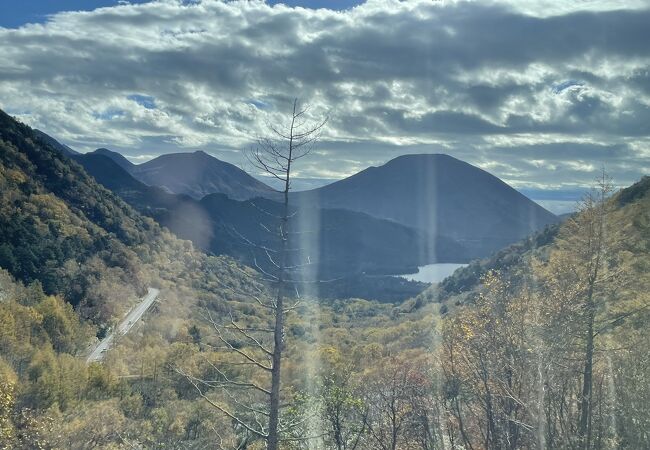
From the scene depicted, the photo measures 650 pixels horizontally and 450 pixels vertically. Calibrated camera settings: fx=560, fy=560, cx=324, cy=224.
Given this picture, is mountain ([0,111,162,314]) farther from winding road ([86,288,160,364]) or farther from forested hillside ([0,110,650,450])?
winding road ([86,288,160,364])

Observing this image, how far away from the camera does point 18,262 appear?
85312 millimetres

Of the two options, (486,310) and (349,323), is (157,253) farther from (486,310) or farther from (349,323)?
(486,310)

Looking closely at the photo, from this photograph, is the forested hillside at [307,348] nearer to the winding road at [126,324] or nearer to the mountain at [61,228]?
the mountain at [61,228]

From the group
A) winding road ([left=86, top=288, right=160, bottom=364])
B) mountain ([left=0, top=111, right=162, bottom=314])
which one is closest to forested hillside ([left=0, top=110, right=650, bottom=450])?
mountain ([left=0, top=111, right=162, bottom=314])

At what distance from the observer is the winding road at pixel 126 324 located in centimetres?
7508

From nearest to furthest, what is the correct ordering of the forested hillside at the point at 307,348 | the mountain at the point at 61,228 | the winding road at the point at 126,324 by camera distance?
the forested hillside at the point at 307,348 → the winding road at the point at 126,324 → the mountain at the point at 61,228

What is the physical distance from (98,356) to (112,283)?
30627 millimetres

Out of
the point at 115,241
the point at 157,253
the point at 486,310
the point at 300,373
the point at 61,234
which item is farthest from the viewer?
the point at 157,253

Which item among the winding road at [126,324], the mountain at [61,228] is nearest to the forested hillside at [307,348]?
the mountain at [61,228]

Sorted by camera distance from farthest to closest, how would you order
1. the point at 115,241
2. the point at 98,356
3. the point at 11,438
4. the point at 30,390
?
the point at 115,241
the point at 98,356
the point at 30,390
the point at 11,438

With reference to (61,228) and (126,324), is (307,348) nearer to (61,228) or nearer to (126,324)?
(126,324)

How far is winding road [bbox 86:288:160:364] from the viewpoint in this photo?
75.1 meters

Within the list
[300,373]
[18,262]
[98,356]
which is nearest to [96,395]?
[300,373]

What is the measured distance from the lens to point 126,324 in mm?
92625
